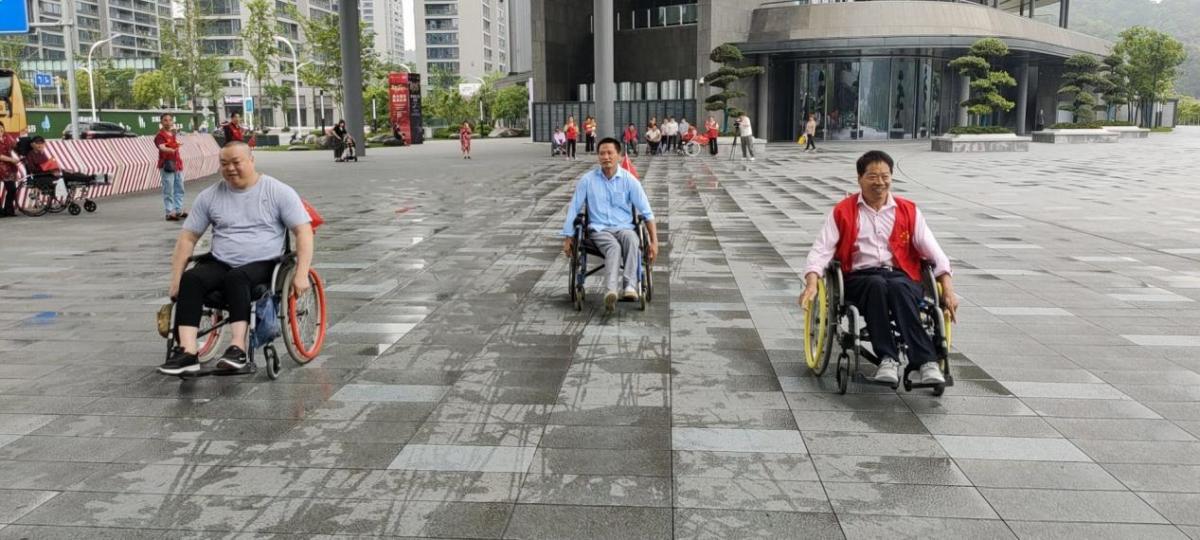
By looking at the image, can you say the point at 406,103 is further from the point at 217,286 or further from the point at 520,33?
the point at 217,286

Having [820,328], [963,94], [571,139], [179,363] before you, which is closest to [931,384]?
[820,328]

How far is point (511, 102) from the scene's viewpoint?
87.3 metres

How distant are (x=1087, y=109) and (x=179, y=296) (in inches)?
1888

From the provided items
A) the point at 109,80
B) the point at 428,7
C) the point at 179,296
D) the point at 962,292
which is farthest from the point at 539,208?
the point at 428,7

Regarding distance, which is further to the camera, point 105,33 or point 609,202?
point 105,33

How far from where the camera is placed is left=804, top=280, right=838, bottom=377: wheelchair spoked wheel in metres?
5.11

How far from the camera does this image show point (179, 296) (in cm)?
527

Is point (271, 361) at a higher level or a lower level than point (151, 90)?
lower

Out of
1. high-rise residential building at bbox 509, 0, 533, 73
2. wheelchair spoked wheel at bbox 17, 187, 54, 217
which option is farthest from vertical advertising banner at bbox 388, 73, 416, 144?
wheelchair spoked wheel at bbox 17, 187, 54, 217

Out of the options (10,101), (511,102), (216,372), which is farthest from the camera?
(511,102)

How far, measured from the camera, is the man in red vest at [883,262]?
484cm

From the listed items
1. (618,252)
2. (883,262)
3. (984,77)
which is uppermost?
(984,77)

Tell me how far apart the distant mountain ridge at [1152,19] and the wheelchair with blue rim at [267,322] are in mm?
147382

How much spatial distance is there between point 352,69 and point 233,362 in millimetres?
31638
